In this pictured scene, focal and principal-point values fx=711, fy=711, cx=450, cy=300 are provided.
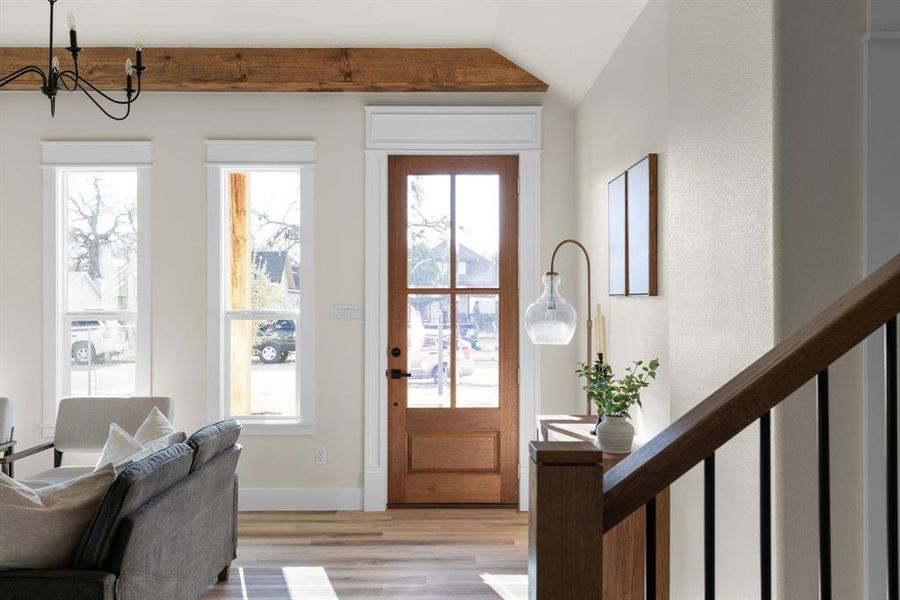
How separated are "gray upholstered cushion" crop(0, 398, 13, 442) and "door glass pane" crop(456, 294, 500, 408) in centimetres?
264

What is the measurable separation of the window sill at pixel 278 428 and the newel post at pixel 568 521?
3739 millimetres

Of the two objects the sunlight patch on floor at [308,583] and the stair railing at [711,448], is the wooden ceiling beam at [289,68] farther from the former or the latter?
the stair railing at [711,448]

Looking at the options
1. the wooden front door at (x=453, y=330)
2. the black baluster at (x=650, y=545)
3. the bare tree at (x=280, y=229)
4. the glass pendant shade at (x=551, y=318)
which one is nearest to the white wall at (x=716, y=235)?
the glass pendant shade at (x=551, y=318)

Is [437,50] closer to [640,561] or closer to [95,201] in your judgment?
[95,201]

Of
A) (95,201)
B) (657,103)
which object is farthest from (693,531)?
(95,201)

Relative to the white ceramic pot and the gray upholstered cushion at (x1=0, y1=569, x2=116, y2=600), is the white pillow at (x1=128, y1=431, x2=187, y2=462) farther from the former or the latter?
the white ceramic pot

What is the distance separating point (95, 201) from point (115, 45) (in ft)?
3.28

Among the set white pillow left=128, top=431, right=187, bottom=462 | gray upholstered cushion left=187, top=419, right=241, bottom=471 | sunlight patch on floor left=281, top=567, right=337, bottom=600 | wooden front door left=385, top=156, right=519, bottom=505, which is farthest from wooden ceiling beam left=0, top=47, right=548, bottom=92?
sunlight patch on floor left=281, top=567, right=337, bottom=600

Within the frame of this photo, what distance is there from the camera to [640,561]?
2.48 meters

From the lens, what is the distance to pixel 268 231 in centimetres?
465

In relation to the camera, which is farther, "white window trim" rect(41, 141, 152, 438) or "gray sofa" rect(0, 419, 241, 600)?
"white window trim" rect(41, 141, 152, 438)

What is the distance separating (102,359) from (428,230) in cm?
230

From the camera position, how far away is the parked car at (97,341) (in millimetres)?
4652

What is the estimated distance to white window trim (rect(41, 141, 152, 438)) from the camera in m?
4.54
